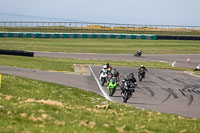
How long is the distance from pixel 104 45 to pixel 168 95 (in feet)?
152

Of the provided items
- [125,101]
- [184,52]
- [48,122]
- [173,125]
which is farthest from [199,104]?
[184,52]

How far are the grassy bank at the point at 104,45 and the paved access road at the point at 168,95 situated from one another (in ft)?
91.8

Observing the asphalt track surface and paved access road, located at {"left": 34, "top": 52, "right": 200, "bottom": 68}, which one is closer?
the asphalt track surface

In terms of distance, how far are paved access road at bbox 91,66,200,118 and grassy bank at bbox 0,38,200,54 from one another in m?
28.0

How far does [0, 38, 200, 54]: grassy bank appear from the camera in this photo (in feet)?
208

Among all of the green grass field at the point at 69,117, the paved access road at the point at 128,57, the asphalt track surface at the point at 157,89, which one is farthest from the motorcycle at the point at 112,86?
the paved access road at the point at 128,57

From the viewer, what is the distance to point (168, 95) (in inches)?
998

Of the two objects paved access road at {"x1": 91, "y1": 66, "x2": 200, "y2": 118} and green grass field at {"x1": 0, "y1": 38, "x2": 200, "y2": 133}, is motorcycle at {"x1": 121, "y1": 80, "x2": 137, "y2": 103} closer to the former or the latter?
paved access road at {"x1": 91, "y1": 66, "x2": 200, "y2": 118}

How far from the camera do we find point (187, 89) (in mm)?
28688

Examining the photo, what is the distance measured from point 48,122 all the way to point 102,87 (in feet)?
57.5

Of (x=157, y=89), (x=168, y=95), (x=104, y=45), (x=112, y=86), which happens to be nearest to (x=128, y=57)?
(x=104, y=45)

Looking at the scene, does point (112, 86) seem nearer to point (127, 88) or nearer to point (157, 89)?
point (127, 88)

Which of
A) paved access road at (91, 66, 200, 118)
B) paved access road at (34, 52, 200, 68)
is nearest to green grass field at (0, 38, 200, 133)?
paved access road at (91, 66, 200, 118)

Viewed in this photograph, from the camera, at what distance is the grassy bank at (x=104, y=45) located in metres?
63.3
